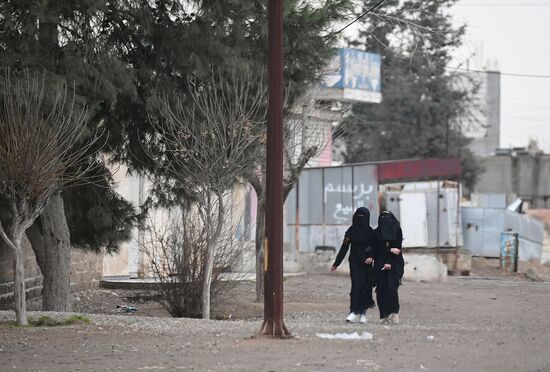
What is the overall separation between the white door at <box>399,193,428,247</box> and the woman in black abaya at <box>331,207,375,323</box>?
1632cm

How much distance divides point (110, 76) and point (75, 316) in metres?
3.57

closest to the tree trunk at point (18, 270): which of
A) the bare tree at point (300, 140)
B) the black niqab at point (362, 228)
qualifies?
the black niqab at point (362, 228)

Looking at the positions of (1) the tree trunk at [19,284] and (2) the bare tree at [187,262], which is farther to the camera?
(2) the bare tree at [187,262]

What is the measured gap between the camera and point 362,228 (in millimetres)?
14359

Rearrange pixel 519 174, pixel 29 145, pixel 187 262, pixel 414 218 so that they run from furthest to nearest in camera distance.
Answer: pixel 519 174 < pixel 414 218 < pixel 187 262 < pixel 29 145

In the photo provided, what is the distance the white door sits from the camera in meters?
30.5

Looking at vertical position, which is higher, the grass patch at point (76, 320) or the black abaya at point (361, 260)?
the black abaya at point (361, 260)

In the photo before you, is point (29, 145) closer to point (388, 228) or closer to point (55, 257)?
point (55, 257)

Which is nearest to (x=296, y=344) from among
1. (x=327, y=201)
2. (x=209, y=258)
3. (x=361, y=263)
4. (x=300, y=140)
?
(x=361, y=263)

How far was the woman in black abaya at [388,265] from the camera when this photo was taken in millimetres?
14016

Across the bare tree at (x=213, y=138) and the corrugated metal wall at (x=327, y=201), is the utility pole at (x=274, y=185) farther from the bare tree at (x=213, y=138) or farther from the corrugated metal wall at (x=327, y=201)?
the corrugated metal wall at (x=327, y=201)

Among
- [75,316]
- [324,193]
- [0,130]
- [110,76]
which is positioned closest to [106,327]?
[75,316]

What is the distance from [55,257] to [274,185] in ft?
19.9

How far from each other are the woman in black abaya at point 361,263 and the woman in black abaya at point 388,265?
0.14 meters
